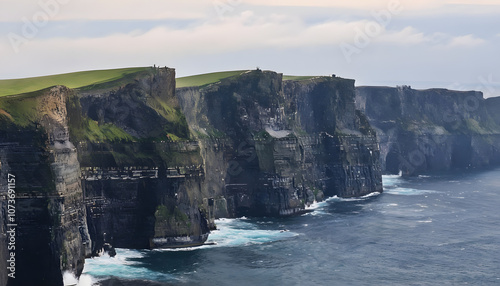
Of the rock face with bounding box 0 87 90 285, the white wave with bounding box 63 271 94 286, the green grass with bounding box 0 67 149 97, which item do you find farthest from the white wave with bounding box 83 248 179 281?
the green grass with bounding box 0 67 149 97

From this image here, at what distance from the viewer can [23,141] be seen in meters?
97.4

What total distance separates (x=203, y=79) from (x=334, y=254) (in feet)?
250

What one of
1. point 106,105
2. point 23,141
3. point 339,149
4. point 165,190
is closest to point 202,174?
point 165,190

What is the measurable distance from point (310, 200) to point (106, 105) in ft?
243

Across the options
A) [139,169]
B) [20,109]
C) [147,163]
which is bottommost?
[139,169]

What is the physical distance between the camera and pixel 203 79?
18488 cm

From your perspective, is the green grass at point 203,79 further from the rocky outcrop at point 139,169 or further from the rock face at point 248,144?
Result: the rocky outcrop at point 139,169

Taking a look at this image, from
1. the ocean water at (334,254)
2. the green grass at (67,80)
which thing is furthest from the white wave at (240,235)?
the green grass at (67,80)

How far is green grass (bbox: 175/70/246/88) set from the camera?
178250mm

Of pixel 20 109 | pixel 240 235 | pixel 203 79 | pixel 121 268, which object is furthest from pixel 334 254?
pixel 203 79

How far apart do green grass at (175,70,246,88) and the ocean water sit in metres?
39.7

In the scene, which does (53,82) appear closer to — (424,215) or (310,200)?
(310,200)

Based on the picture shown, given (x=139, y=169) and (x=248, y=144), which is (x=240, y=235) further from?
(x=248, y=144)

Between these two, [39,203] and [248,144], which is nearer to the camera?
[39,203]
